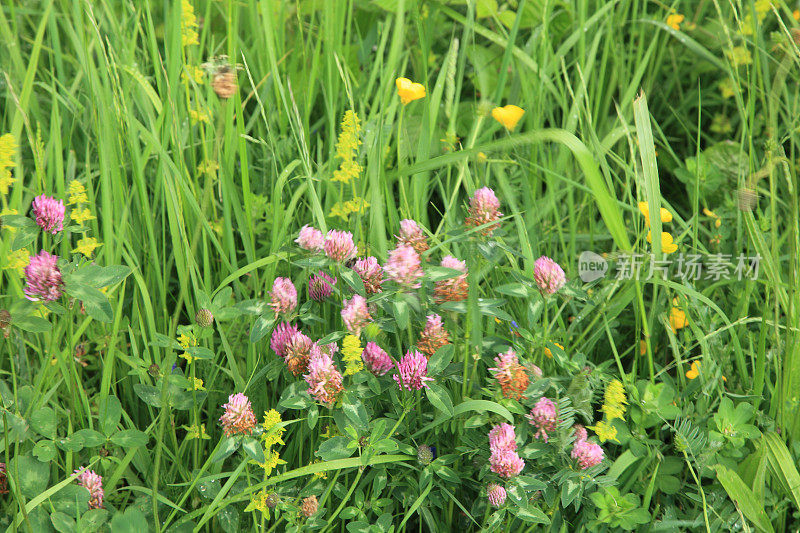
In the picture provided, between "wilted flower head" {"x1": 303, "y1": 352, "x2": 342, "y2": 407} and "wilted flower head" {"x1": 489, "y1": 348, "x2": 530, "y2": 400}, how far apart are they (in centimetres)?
27

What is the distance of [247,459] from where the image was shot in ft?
3.77

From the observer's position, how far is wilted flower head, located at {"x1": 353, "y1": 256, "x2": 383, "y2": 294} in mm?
1247

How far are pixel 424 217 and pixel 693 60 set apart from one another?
126 centimetres

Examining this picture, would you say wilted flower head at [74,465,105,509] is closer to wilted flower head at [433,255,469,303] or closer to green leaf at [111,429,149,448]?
green leaf at [111,429,149,448]

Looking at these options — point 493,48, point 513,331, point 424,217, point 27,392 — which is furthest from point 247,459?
point 493,48

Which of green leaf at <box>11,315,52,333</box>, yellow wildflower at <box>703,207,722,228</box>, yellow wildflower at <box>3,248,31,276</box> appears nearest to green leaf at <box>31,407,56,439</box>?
green leaf at <box>11,315,52,333</box>

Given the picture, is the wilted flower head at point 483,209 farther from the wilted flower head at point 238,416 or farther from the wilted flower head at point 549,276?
the wilted flower head at point 238,416

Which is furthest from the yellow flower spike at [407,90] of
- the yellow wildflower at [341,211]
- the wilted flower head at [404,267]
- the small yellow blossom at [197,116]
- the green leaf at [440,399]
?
the green leaf at [440,399]

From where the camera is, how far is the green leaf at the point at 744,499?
1.22m

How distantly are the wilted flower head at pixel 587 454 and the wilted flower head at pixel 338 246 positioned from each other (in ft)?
1.69

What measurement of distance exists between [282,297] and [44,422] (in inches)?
17.8

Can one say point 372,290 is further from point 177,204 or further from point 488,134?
point 488,134

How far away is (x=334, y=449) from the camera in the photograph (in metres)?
1.15

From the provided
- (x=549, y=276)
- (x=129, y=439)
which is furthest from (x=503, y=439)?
(x=129, y=439)
